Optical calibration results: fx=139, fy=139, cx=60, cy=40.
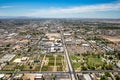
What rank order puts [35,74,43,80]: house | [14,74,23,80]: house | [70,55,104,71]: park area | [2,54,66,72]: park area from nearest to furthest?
[35,74,43,80]: house
[14,74,23,80]: house
[2,54,66,72]: park area
[70,55,104,71]: park area

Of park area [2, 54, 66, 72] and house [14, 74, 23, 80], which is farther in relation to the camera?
park area [2, 54, 66, 72]

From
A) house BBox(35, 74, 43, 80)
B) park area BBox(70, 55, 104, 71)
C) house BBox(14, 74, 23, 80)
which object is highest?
house BBox(35, 74, 43, 80)

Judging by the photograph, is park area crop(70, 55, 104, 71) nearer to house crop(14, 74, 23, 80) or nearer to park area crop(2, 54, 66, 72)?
park area crop(2, 54, 66, 72)

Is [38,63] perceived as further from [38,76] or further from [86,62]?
[86,62]

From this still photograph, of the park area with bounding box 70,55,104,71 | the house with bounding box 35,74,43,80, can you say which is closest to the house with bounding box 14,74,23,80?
the house with bounding box 35,74,43,80

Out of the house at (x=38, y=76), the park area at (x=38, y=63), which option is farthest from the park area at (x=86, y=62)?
the house at (x=38, y=76)

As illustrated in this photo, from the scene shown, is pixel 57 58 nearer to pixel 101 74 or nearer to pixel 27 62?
pixel 27 62

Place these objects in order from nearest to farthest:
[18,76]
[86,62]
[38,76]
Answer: [38,76] → [18,76] → [86,62]

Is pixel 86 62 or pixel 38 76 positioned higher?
pixel 38 76

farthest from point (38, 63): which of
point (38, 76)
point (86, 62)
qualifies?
point (86, 62)

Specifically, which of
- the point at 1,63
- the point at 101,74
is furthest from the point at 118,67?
the point at 1,63

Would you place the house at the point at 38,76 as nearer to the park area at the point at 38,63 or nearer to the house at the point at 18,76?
the house at the point at 18,76
